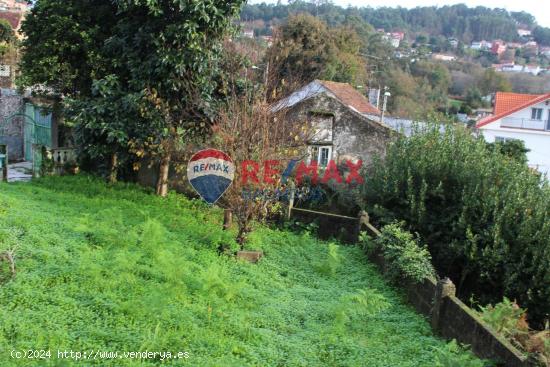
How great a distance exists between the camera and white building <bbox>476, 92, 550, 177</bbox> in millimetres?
33719

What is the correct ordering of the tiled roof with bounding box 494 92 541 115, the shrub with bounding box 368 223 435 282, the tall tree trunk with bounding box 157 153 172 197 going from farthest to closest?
the tiled roof with bounding box 494 92 541 115, the tall tree trunk with bounding box 157 153 172 197, the shrub with bounding box 368 223 435 282

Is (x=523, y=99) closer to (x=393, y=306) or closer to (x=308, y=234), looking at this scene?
(x=308, y=234)

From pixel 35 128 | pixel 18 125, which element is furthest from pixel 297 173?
pixel 18 125

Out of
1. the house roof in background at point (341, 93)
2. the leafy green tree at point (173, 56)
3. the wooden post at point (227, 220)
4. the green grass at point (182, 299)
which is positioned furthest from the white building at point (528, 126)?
the green grass at point (182, 299)

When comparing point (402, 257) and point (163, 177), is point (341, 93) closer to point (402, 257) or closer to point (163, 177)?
point (163, 177)

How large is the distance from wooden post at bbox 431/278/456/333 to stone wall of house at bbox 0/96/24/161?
16.6 meters

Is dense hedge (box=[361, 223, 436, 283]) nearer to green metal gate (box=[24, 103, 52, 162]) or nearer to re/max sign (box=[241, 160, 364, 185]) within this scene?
re/max sign (box=[241, 160, 364, 185])

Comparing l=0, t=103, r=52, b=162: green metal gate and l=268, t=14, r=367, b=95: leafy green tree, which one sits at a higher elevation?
l=268, t=14, r=367, b=95: leafy green tree

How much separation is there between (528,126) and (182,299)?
32.1m

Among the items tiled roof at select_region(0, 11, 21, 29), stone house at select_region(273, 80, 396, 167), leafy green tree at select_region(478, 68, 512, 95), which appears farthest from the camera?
leafy green tree at select_region(478, 68, 512, 95)

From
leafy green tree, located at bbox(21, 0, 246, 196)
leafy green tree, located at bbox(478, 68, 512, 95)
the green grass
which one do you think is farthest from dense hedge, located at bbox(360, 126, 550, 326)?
leafy green tree, located at bbox(478, 68, 512, 95)

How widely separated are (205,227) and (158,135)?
2719 millimetres

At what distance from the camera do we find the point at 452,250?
1210 cm

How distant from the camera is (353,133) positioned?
1953 centimetres
